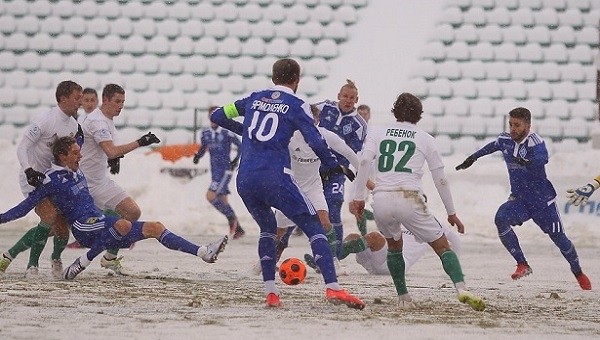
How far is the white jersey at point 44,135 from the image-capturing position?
406 inches

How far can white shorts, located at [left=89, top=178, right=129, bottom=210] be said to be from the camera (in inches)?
439

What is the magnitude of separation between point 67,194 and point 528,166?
4.31 meters

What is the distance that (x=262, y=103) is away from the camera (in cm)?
802

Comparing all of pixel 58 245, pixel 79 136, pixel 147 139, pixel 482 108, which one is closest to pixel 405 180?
pixel 147 139

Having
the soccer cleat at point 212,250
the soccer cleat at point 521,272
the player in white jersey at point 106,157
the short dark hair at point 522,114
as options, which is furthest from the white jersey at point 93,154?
the soccer cleat at point 521,272

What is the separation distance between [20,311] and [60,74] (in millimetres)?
19840

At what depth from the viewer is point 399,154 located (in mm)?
8289

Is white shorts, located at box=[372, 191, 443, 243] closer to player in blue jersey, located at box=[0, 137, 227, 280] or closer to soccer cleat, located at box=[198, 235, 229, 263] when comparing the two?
soccer cleat, located at box=[198, 235, 229, 263]

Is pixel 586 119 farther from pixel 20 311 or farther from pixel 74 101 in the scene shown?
pixel 20 311

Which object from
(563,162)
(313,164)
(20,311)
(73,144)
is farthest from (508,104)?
(20,311)

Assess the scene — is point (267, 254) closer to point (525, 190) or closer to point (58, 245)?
point (58, 245)

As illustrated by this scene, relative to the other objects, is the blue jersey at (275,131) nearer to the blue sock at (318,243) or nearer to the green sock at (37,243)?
the blue sock at (318,243)

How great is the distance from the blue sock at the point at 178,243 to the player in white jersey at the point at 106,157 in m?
1.05

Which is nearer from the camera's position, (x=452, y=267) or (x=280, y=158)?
(x=280, y=158)
